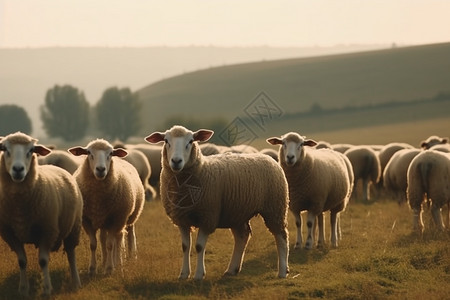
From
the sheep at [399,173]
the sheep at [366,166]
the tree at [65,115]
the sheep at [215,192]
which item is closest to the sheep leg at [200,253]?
the sheep at [215,192]

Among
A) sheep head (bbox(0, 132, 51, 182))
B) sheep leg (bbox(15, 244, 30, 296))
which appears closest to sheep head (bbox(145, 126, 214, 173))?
sheep head (bbox(0, 132, 51, 182))

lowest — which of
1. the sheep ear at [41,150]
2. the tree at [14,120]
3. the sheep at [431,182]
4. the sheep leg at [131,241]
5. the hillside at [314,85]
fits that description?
the sheep leg at [131,241]

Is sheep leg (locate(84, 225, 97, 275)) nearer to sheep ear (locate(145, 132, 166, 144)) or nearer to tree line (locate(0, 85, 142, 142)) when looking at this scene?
sheep ear (locate(145, 132, 166, 144))

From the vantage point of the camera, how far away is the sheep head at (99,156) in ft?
35.0

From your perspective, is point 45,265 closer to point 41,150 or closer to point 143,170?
point 41,150

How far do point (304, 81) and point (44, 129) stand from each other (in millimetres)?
34259

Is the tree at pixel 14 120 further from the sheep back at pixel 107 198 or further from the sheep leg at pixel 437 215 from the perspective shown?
the sheep back at pixel 107 198

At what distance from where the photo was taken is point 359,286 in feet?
32.9

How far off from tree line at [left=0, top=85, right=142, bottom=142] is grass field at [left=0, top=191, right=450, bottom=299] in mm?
77262

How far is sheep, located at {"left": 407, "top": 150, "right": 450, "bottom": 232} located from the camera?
1490 centimetres

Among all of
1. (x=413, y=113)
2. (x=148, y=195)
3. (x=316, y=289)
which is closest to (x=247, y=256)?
(x=316, y=289)

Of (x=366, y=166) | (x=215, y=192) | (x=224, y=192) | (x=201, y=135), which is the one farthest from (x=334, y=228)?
(x=366, y=166)

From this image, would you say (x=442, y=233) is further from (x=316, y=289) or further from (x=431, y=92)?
(x=431, y=92)

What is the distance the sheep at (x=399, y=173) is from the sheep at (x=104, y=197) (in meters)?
10.7
